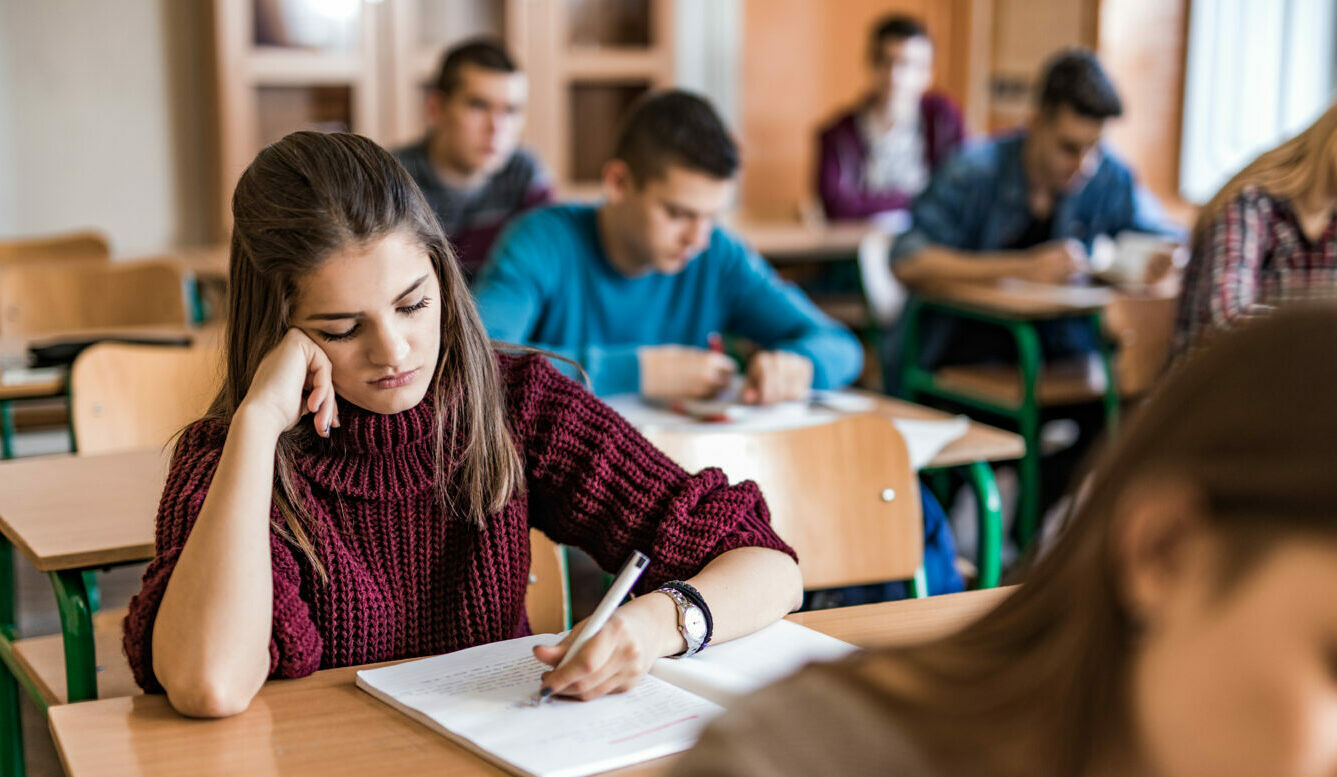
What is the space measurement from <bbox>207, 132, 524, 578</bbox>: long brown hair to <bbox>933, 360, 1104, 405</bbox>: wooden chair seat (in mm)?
2289

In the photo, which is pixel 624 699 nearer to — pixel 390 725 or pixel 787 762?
pixel 390 725

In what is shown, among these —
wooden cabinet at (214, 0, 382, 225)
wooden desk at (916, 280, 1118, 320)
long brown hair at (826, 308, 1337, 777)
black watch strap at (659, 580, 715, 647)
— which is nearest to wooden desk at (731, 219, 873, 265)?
wooden desk at (916, 280, 1118, 320)

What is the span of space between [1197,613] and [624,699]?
691 mm

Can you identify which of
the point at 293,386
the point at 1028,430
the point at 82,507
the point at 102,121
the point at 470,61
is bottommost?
the point at 1028,430

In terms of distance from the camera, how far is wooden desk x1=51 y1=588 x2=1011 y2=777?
1008 millimetres

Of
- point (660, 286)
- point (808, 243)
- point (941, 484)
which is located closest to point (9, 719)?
point (660, 286)

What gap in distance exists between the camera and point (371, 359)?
4.20ft

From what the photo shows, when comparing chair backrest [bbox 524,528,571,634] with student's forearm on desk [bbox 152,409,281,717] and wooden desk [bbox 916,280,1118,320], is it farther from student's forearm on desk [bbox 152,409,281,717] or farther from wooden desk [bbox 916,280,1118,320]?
wooden desk [bbox 916,280,1118,320]

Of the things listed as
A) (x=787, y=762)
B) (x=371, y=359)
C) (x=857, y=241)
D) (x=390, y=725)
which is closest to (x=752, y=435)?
(x=371, y=359)

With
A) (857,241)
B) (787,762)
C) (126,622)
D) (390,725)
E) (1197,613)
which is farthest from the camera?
(857,241)

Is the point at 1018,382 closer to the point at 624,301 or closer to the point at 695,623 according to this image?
the point at 624,301

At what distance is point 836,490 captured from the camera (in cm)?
177

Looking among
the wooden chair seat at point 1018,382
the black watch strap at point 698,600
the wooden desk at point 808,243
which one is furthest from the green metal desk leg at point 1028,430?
the black watch strap at point 698,600

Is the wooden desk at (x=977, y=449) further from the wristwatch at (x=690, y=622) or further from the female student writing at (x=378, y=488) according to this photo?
the wristwatch at (x=690, y=622)
